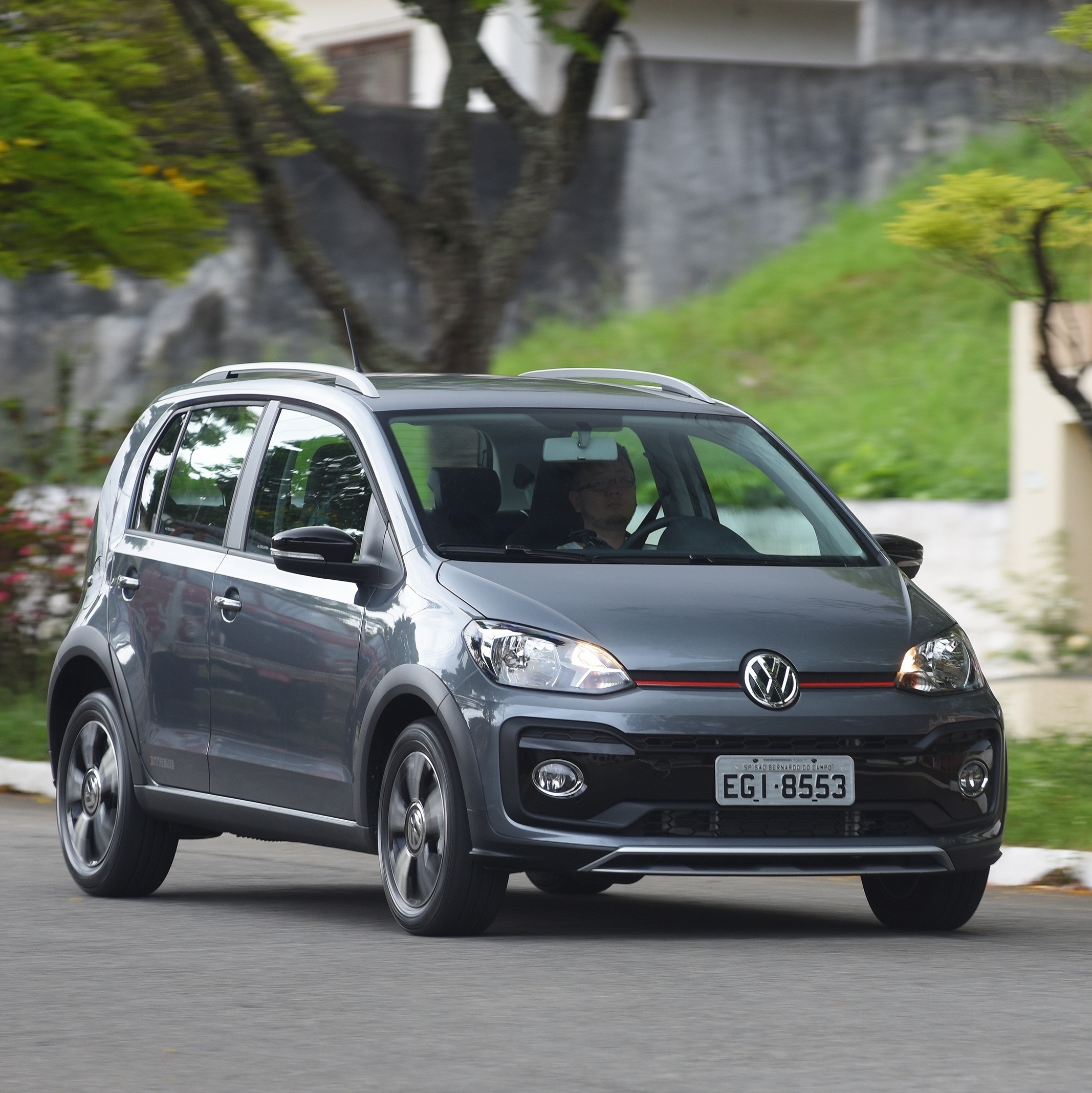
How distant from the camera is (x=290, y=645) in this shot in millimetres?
7691

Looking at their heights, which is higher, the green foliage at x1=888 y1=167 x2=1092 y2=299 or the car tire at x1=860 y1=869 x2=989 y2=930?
the green foliage at x1=888 y1=167 x2=1092 y2=299

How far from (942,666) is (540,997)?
1.82 metres

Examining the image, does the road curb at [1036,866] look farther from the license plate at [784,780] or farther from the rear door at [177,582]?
the rear door at [177,582]

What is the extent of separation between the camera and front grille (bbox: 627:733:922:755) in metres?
6.77

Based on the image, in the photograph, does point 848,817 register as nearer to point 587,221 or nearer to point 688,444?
point 688,444

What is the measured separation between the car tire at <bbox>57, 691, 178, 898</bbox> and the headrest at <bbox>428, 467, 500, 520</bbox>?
1.79 meters

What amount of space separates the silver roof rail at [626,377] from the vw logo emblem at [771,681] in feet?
6.11

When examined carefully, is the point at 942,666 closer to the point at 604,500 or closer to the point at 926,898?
the point at 926,898

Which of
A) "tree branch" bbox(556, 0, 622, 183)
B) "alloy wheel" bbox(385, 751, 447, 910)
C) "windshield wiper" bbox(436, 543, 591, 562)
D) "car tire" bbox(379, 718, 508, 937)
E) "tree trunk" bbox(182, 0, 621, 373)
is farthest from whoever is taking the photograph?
"tree branch" bbox(556, 0, 622, 183)

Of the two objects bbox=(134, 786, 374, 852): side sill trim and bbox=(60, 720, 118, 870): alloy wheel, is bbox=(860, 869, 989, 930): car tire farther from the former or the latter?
bbox=(60, 720, 118, 870): alloy wheel

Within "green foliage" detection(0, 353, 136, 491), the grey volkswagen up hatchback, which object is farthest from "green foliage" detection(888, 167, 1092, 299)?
"green foliage" detection(0, 353, 136, 491)

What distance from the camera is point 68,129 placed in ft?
49.4

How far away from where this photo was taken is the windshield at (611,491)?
7.52 meters

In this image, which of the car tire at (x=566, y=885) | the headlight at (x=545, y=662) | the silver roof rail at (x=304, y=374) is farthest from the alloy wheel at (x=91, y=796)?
the headlight at (x=545, y=662)
